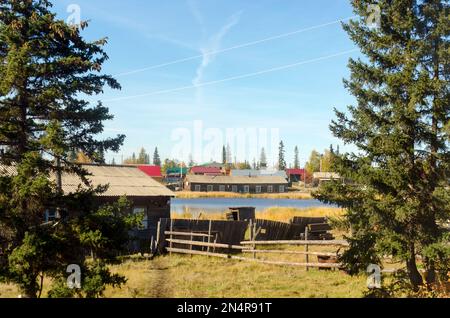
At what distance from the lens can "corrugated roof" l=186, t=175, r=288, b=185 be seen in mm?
86981

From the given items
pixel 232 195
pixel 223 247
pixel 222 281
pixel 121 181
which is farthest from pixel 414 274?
pixel 232 195

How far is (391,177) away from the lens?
11.6m

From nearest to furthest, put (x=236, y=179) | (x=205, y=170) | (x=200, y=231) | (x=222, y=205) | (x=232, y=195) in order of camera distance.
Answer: (x=200, y=231) < (x=222, y=205) < (x=232, y=195) < (x=236, y=179) < (x=205, y=170)

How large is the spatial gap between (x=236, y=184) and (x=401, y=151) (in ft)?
255

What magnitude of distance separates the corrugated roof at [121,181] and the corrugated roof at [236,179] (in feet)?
184

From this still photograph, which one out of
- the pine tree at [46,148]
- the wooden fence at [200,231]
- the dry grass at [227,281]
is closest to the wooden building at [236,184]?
the wooden fence at [200,231]

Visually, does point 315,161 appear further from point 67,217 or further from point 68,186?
point 67,217

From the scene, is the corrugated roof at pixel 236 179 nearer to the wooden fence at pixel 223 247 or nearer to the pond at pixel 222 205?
the pond at pixel 222 205

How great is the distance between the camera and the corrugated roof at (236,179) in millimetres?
86981

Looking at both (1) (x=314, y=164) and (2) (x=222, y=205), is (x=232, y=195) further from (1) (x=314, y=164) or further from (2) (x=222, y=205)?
(1) (x=314, y=164)

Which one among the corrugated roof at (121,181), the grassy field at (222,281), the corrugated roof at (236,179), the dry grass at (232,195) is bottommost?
the grassy field at (222,281)

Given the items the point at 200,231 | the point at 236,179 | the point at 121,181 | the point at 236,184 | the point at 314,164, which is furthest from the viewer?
the point at 314,164

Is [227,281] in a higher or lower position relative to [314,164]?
lower

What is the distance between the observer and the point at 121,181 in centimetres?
2750
